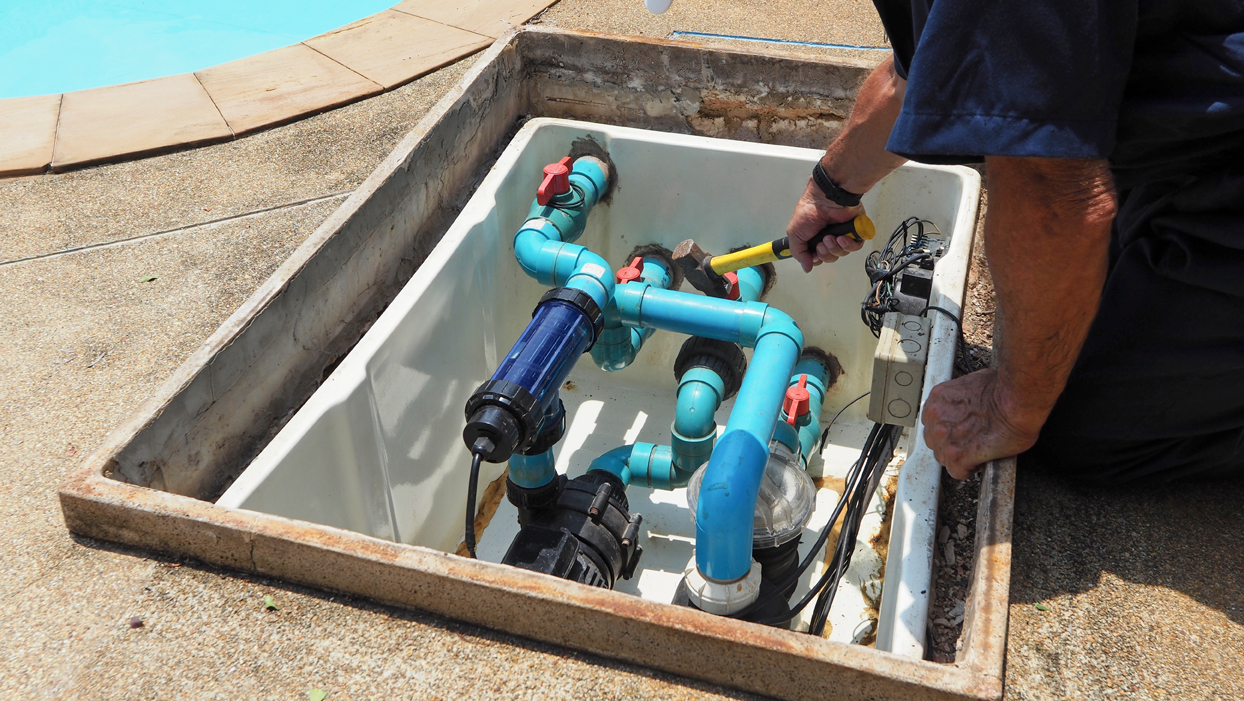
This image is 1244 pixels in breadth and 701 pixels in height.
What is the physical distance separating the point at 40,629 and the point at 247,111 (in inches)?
71.9

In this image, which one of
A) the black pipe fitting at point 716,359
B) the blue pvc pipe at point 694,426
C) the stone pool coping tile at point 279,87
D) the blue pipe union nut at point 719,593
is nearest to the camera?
the blue pipe union nut at point 719,593

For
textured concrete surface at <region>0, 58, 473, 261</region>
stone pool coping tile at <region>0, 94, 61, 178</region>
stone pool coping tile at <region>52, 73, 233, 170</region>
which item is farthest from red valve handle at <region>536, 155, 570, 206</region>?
stone pool coping tile at <region>0, 94, 61, 178</region>

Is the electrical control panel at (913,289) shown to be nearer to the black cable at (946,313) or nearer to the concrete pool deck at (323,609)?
the black cable at (946,313)

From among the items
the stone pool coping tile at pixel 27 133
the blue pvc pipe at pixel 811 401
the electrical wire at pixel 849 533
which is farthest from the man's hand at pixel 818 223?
the stone pool coping tile at pixel 27 133

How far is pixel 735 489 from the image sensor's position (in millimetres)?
1408

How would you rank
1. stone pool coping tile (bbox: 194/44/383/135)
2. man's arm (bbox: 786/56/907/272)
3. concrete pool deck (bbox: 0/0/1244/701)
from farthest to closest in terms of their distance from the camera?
stone pool coping tile (bbox: 194/44/383/135) < man's arm (bbox: 786/56/907/272) < concrete pool deck (bbox: 0/0/1244/701)

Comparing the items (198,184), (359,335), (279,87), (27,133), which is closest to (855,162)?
(359,335)

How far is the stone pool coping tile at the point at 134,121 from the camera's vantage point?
2.36 m

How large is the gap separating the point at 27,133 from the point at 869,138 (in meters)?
2.31

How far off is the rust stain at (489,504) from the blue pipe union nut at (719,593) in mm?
797

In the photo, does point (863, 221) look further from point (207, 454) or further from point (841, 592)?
point (207, 454)

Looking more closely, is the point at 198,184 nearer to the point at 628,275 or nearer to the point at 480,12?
the point at 628,275

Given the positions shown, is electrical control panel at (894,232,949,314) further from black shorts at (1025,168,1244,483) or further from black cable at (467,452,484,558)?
black cable at (467,452,484,558)

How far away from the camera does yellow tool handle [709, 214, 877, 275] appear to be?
5.51 ft
